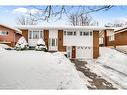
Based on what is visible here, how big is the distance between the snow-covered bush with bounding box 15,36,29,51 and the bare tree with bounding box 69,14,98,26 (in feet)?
4.53

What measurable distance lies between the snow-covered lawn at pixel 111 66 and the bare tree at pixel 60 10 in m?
2.00

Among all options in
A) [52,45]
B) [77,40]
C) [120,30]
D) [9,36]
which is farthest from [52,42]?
[120,30]

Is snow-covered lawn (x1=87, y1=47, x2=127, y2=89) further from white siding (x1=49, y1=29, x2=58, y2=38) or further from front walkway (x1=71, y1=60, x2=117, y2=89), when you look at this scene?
white siding (x1=49, y1=29, x2=58, y2=38)

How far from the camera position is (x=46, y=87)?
7.76 meters

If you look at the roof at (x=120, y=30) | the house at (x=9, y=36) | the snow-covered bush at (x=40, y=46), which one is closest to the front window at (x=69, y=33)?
the snow-covered bush at (x=40, y=46)

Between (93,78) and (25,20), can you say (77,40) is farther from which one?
(25,20)

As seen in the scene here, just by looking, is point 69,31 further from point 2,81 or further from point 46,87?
point 2,81

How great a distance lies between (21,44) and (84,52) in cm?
178

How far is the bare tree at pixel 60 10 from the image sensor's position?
20.5 ft

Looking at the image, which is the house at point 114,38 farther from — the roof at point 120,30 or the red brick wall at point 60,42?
the red brick wall at point 60,42

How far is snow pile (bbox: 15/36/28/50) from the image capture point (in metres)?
7.93

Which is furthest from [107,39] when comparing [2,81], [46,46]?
[2,81]

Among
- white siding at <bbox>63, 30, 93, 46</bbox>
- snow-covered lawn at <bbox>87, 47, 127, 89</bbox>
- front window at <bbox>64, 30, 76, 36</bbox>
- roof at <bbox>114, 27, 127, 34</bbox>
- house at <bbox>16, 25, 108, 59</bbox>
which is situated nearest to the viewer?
house at <bbox>16, 25, 108, 59</bbox>

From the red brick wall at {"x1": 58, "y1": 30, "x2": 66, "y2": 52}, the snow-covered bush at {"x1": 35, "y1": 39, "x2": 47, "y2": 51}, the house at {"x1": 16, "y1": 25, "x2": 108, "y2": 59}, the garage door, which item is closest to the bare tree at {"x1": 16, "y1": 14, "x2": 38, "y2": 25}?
the house at {"x1": 16, "y1": 25, "x2": 108, "y2": 59}
